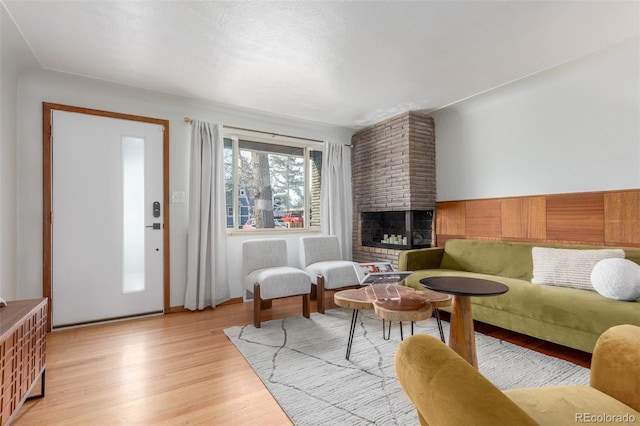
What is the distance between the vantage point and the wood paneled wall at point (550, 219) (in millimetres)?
2529

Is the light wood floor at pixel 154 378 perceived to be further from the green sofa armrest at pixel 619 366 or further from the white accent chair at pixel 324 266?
the green sofa armrest at pixel 619 366

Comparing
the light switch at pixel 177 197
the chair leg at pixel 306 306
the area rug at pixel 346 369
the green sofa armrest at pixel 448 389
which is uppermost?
the light switch at pixel 177 197

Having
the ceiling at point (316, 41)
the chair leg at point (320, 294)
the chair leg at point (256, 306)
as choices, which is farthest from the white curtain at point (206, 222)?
the chair leg at point (320, 294)

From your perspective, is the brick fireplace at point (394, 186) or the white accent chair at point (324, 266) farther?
the brick fireplace at point (394, 186)

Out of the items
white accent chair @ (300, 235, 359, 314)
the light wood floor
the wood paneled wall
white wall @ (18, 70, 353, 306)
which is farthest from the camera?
white accent chair @ (300, 235, 359, 314)

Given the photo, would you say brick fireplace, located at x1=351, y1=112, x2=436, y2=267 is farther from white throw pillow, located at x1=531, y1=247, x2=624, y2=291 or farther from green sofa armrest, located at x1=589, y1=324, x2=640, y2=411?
green sofa armrest, located at x1=589, y1=324, x2=640, y2=411

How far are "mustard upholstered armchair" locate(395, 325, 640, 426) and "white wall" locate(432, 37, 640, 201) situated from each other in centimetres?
226

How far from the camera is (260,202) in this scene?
13.6 feet

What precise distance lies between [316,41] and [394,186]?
7.42 feet

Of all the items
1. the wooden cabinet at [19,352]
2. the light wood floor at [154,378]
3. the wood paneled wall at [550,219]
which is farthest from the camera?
the wood paneled wall at [550,219]

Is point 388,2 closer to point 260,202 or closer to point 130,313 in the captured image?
point 260,202

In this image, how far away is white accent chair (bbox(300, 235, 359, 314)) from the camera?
335cm

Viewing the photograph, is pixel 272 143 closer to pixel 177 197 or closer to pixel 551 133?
pixel 177 197

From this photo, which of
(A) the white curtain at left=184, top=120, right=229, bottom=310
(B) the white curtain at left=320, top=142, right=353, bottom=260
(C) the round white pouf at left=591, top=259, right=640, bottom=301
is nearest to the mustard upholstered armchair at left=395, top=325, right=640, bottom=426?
(C) the round white pouf at left=591, top=259, right=640, bottom=301
